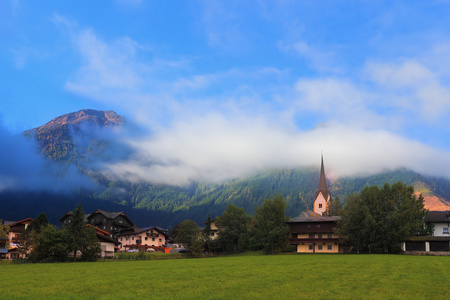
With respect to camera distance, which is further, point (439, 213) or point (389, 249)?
point (439, 213)

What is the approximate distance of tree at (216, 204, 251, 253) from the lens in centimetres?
10431

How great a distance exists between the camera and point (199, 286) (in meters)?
26.1

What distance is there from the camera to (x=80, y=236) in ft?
219

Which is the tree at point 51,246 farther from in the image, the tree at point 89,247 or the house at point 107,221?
the house at point 107,221

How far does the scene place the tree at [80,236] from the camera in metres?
65.8

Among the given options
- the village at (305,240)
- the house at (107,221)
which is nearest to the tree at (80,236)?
the village at (305,240)

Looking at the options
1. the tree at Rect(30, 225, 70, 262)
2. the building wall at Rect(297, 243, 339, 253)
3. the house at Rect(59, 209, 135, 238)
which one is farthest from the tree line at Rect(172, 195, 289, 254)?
the house at Rect(59, 209, 135, 238)

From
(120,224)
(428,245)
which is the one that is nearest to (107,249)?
(120,224)

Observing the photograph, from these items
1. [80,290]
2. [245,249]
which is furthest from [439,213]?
[80,290]

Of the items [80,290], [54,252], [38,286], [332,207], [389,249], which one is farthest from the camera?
[332,207]

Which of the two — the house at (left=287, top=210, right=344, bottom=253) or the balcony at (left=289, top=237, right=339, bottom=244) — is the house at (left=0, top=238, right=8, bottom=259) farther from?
the house at (left=287, top=210, right=344, bottom=253)

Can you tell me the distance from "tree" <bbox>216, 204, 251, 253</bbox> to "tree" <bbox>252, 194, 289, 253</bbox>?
27.0 ft

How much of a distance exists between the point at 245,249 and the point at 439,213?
5536 cm

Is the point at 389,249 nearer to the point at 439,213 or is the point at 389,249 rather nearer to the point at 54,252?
the point at 439,213
